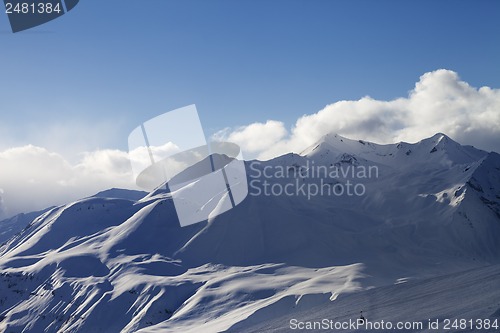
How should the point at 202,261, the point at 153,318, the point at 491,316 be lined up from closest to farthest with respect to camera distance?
1. the point at 491,316
2. the point at 153,318
3. the point at 202,261

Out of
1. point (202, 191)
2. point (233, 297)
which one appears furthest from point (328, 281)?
point (202, 191)

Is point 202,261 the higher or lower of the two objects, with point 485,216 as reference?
higher

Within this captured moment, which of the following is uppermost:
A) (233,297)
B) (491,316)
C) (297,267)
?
(491,316)

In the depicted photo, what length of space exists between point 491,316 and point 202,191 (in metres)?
174

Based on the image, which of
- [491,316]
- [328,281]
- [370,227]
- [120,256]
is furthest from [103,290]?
[491,316]

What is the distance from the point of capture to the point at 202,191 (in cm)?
18912

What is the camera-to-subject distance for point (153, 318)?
98250 millimetres

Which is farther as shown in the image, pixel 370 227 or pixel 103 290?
pixel 370 227

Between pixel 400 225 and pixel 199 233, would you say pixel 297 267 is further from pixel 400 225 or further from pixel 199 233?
pixel 400 225

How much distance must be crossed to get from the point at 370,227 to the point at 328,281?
8490 cm

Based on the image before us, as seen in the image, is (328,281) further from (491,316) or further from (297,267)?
(491,316)

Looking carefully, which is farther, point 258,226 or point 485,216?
point 485,216

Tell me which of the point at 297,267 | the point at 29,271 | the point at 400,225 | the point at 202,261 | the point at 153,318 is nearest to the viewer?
the point at 153,318

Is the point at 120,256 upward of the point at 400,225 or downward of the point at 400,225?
upward
